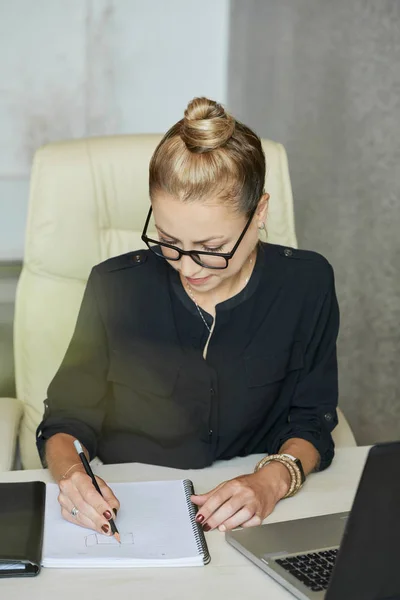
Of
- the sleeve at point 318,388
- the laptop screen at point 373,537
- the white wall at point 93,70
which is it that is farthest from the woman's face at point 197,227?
the white wall at point 93,70

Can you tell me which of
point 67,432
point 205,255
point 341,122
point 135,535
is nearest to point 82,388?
point 67,432

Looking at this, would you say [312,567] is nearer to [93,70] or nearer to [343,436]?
[343,436]

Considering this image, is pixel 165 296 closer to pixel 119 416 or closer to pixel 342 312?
pixel 119 416

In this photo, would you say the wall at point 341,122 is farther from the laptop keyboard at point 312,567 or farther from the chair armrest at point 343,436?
the laptop keyboard at point 312,567

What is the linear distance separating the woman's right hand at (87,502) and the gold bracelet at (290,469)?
284 mm

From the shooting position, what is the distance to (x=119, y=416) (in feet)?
5.54

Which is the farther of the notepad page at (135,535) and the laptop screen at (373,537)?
the notepad page at (135,535)

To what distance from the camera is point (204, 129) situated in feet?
4.73

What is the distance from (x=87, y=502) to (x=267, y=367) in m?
0.53

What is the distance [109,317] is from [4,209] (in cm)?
118

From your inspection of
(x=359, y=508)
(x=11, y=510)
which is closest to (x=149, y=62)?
(x=11, y=510)

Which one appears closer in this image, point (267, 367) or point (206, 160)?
point (206, 160)

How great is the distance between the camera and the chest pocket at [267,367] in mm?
1648

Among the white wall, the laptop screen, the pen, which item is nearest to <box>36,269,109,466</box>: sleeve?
the pen
